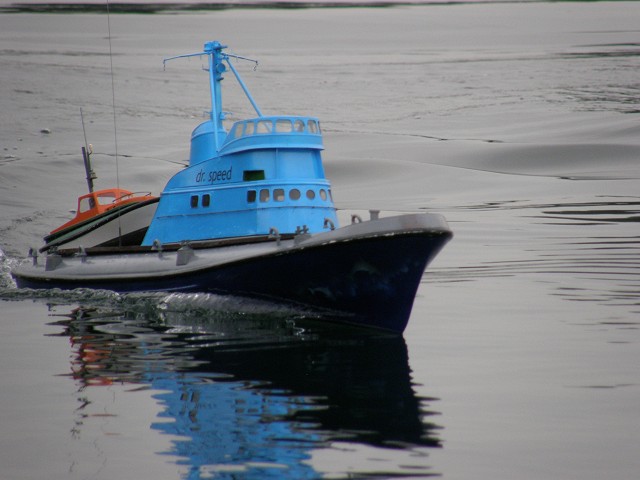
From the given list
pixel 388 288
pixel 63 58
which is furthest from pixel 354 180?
pixel 63 58

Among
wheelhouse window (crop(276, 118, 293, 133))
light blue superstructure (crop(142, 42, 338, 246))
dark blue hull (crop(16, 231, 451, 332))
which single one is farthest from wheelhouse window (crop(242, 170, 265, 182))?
dark blue hull (crop(16, 231, 451, 332))

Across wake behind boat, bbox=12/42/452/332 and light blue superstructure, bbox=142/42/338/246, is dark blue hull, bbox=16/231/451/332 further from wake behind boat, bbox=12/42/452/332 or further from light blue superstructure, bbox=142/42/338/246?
light blue superstructure, bbox=142/42/338/246

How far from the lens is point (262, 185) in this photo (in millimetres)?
22859

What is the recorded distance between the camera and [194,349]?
749 inches

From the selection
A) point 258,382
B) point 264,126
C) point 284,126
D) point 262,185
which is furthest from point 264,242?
point 258,382

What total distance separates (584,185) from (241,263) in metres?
27.0

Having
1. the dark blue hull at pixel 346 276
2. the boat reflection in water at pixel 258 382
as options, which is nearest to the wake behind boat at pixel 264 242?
the dark blue hull at pixel 346 276

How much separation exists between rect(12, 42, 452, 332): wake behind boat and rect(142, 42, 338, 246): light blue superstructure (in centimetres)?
2

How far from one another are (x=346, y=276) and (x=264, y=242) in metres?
2.04

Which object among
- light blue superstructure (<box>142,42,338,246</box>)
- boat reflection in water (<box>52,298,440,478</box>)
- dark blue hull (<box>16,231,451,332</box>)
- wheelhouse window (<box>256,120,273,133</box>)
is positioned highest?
wheelhouse window (<box>256,120,273,133</box>)

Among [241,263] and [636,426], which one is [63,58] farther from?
[636,426]

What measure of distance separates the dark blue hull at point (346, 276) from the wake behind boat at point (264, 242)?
0.02 meters

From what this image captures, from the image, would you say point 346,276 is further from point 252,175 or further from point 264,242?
point 252,175

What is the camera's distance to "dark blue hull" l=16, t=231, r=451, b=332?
1986 cm
